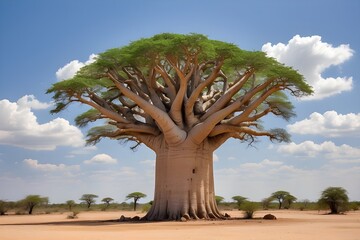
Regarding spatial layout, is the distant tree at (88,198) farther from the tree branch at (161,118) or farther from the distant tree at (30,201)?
the tree branch at (161,118)

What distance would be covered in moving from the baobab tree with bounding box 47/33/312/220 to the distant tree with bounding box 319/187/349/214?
12685 millimetres

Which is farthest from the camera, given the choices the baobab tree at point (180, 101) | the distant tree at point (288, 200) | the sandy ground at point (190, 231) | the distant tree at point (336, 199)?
the distant tree at point (288, 200)

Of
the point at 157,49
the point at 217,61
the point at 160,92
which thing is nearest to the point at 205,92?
the point at 160,92

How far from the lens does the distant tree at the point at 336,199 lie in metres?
31.3

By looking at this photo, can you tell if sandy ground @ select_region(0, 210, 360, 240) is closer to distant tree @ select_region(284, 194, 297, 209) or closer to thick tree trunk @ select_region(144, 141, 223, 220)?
thick tree trunk @ select_region(144, 141, 223, 220)

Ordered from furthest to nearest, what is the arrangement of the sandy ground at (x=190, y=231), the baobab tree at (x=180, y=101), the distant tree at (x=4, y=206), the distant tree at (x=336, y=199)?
1. the distant tree at (x=4, y=206)
2. the distant tree at (x=336, y=199)
3. the baobab tree at (x=180, y=101)
4. the sandy ground at (x=190, y=231)

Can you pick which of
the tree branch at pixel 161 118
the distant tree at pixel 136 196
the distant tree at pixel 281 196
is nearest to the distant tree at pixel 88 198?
the distant tree at pixel 136 196

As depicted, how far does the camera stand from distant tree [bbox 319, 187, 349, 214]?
31312mm

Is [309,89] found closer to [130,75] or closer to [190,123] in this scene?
[190,123]

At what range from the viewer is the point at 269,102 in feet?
73.5

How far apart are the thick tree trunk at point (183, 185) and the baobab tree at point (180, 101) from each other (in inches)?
1.6

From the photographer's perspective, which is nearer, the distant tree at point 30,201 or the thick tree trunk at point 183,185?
the thick tree trunk at point 183,185

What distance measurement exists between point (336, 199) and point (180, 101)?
18.1 meters

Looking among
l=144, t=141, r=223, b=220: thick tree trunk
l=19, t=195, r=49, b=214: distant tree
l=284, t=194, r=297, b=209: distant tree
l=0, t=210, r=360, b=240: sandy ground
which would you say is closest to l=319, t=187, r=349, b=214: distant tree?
l=144, t=141, r=223, b=220: thick tree trunk
